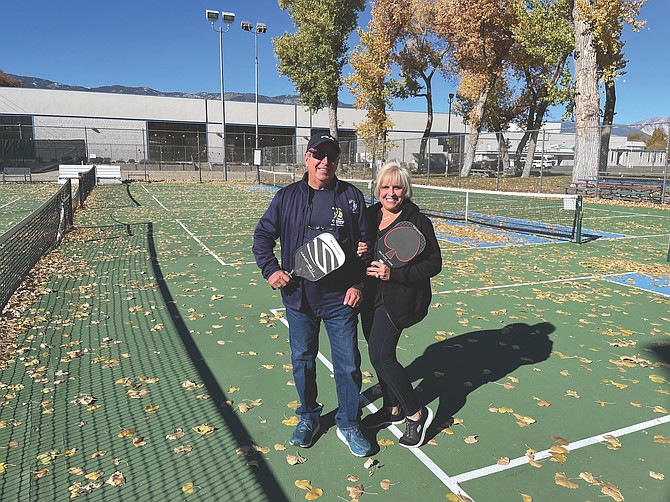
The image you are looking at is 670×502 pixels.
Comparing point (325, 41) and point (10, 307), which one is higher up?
point (325, 41)

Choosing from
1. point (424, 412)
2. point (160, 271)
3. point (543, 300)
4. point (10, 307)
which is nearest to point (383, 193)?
point (424, 412)

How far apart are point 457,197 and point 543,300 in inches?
754

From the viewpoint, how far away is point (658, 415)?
4.06 m

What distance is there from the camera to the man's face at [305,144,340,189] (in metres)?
3.13

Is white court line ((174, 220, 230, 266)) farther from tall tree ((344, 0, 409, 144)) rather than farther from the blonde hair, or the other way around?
tall tree ((344, 0, 409, 144))

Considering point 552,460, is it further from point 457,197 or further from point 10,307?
point 457,197

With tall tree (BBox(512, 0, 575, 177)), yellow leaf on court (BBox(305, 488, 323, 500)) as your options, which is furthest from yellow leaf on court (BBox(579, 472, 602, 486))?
tall tree (BBox(512, 0, 575, 177))

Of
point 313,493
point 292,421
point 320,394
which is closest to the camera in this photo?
point 313,493

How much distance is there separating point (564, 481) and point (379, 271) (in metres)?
1.77

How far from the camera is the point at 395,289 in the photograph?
131 inches

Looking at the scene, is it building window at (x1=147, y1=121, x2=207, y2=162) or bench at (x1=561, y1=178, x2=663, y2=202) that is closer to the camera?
bench at (x1=561, y1=178, x2=663, y2=202)

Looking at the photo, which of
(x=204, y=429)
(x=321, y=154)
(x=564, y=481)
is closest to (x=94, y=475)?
(x=204, y=429)

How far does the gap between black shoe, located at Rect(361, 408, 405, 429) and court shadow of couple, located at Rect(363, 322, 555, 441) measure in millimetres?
249

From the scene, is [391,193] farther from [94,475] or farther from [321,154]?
[94,475]
